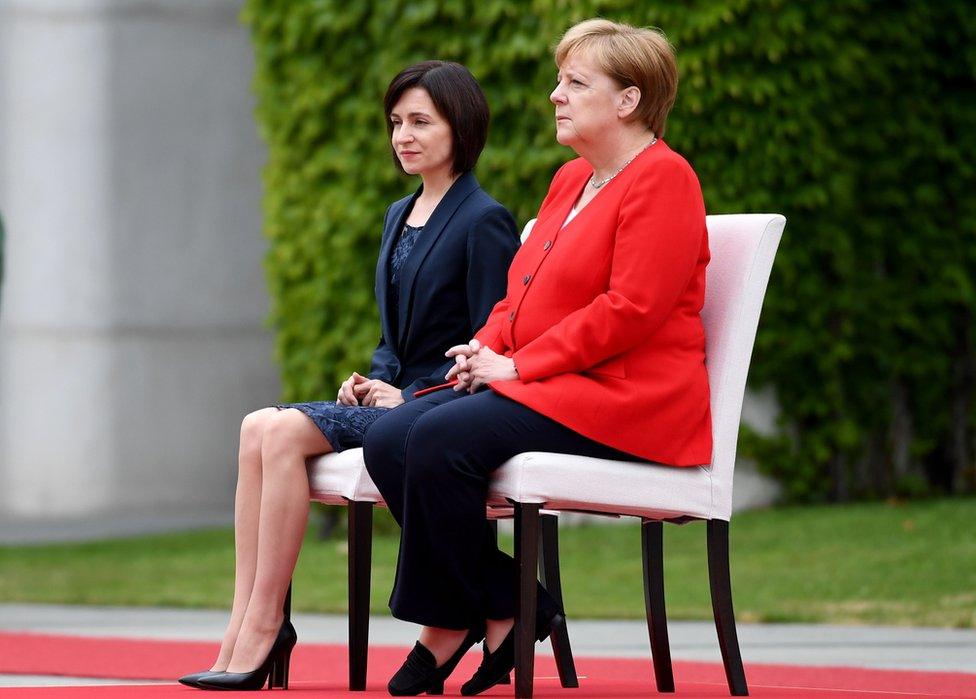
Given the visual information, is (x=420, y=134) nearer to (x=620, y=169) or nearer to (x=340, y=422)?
(x=620, y=169)

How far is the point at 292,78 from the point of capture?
8.65 m

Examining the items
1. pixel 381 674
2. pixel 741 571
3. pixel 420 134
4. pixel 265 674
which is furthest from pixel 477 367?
pixel 741 571

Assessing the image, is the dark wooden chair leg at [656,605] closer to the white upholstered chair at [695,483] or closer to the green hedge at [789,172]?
the white upholstered chair at [695,483]

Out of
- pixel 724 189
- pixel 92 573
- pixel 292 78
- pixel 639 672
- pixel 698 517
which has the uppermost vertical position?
pixel 292 78

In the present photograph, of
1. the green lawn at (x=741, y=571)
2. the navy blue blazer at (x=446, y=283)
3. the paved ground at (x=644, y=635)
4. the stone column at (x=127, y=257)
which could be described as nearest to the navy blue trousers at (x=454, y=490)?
the navy blue blazer at (x=446, y=283)

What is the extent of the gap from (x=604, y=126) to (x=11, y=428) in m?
7.42

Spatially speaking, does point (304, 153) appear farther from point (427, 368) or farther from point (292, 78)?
point (427, 368)

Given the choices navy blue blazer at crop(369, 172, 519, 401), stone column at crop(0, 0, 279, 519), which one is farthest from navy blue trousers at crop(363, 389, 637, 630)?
stone column at crop(0, 0, 279, 519)

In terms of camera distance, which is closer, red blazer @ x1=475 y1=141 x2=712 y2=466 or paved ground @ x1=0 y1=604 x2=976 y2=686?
red blazer @ x1=475 y1=141 x2=712 y2=466

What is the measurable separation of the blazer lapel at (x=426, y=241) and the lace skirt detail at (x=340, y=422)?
0.23m

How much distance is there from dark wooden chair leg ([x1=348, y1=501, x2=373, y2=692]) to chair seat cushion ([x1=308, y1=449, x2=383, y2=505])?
39mm

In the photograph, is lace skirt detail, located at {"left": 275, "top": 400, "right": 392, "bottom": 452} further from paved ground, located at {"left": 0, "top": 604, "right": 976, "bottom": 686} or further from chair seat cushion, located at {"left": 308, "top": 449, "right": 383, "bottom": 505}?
paved ground, located at {"left": 0, "top": 604, "right": 976, "bottom": 686}

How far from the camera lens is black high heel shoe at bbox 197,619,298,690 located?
11.3 ft

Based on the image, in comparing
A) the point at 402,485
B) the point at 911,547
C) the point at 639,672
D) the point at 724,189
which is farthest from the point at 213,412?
the point at 402,485
